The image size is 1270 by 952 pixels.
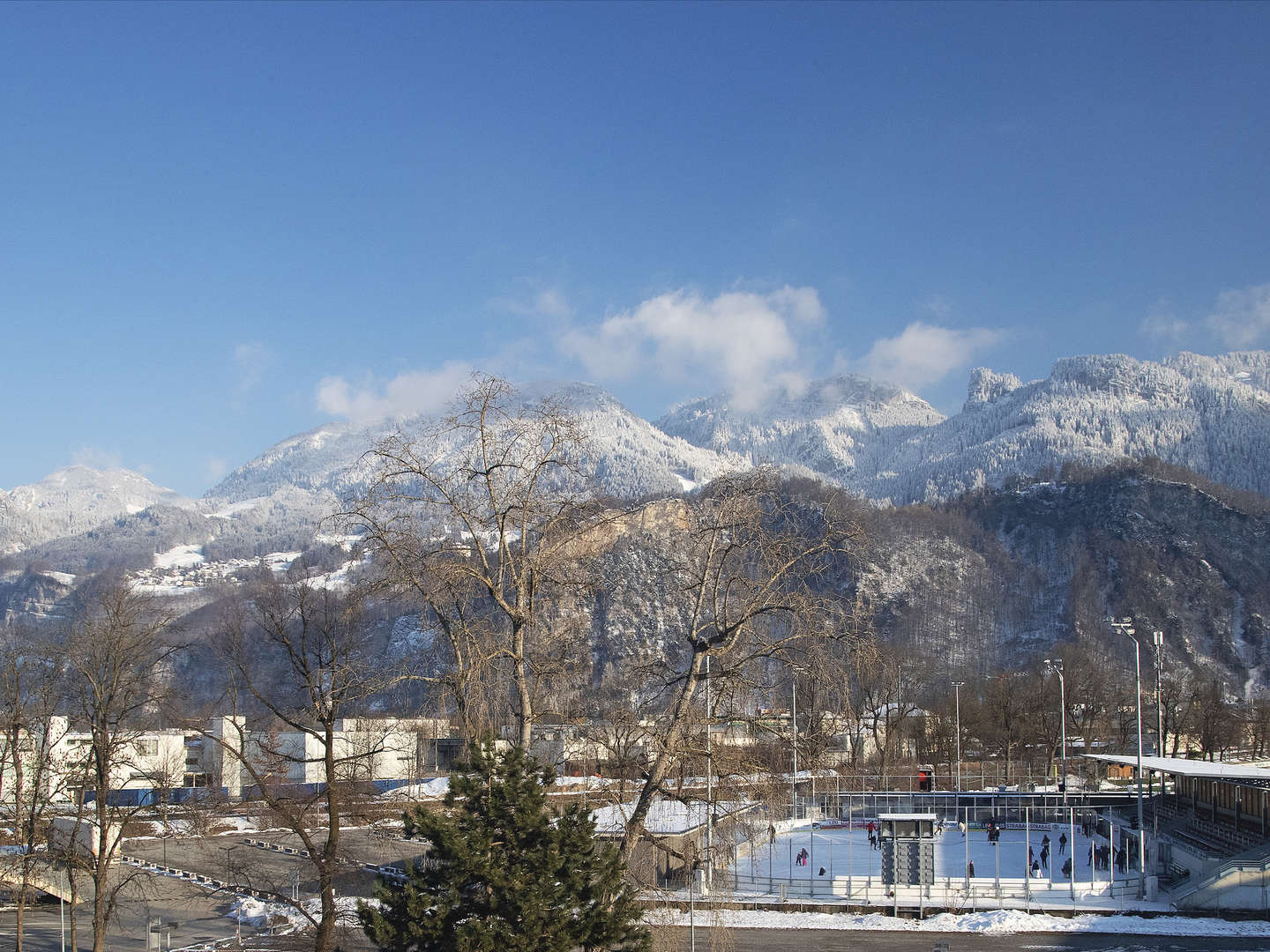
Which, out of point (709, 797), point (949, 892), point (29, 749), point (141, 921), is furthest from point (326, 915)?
point (949, 892)

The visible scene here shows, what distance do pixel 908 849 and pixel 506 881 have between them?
29.4m

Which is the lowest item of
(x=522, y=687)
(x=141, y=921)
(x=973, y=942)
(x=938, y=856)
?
(x=938, y=856)

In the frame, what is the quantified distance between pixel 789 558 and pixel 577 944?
234 inches

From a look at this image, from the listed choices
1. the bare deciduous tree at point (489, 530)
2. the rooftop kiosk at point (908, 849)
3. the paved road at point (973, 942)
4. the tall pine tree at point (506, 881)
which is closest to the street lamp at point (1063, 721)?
the rooftop kiosk at point (908, 849)

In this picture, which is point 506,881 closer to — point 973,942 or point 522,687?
point 522,687

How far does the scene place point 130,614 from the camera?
23.9 meters

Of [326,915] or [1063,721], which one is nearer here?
[326,915]

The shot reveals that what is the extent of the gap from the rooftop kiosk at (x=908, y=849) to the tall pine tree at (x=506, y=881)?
26.9m

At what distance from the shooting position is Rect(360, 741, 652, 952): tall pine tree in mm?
14469

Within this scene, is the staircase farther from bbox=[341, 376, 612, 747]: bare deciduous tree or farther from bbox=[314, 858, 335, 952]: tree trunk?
bbox=[341, 376, 612, 747]: bare deciduous tree

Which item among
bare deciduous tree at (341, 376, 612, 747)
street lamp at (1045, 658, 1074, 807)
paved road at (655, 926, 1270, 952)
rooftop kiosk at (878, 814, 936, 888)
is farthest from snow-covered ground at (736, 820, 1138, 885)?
bare deciduous tree at (341, 376, 612, 747)

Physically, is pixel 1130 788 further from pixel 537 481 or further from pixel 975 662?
pixel 975 662

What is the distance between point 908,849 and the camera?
132 ft

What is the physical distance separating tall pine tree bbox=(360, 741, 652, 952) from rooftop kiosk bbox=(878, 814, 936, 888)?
1059 inches
